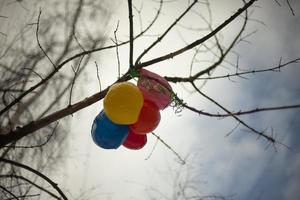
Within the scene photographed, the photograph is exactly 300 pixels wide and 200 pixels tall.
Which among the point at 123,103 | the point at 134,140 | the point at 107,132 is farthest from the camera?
the point at 134,140

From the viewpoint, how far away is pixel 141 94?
1.81 meters

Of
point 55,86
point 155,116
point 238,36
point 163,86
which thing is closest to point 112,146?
point 155,116

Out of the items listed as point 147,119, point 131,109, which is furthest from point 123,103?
point 147,119

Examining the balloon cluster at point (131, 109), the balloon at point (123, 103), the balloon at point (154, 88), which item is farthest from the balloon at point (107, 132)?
the balloon at point (154, 88)

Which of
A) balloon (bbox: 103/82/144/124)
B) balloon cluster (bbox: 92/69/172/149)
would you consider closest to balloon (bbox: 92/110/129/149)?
balloon cluster (bbox: 92/69/172/149)

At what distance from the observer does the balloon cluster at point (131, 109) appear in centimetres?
175

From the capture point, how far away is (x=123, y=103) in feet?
5.68

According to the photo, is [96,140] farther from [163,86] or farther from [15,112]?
[15,112]

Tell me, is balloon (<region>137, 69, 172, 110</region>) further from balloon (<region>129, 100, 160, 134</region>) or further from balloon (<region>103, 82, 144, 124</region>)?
balloon (<region>103, 82, 144, 124</region>)

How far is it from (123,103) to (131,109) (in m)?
0.05

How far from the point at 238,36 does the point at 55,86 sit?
2.49 metres

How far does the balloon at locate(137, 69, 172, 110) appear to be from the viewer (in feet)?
6.37

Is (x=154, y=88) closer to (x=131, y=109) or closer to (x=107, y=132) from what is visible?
(x=131, y=109)

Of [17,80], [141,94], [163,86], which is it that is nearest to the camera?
[141,94]
